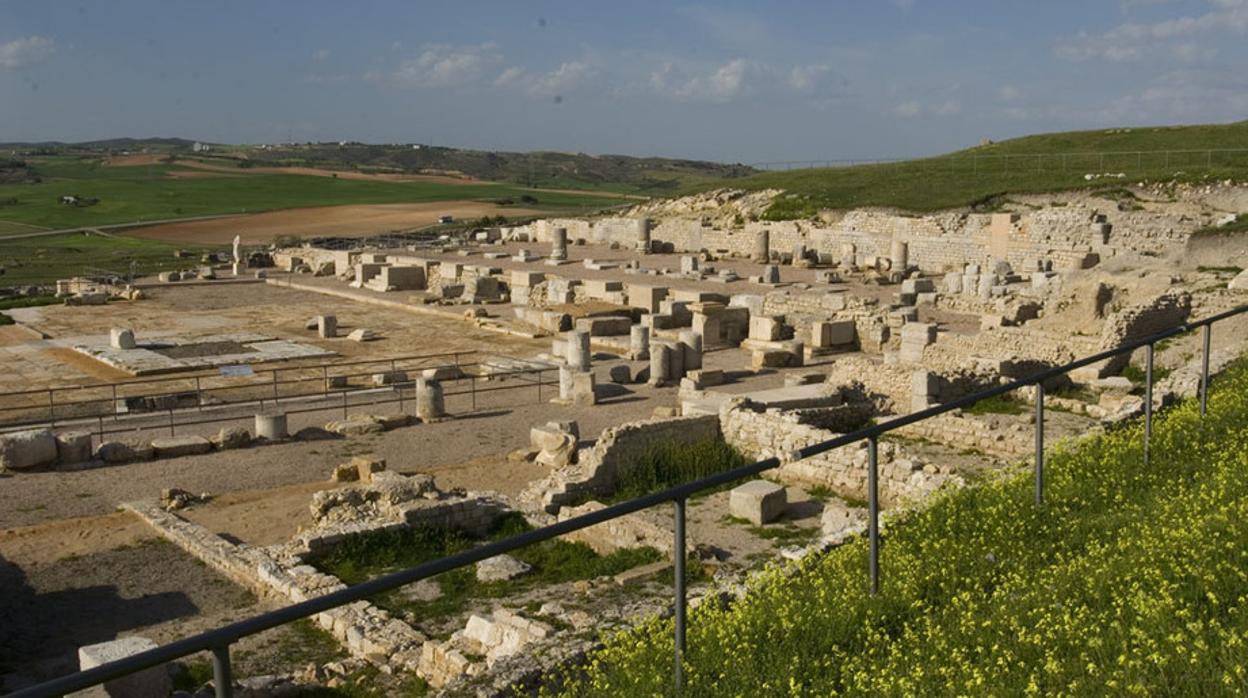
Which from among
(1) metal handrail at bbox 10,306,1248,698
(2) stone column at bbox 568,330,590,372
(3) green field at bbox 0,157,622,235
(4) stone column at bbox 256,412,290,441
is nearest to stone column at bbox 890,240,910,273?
(2) stone column at bbox 568,330,590,372

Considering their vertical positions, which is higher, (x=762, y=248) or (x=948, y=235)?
(x=948, y=235)

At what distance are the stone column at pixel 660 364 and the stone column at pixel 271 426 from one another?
8.15m

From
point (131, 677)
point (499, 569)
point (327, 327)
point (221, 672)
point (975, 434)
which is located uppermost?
point (221, 672)

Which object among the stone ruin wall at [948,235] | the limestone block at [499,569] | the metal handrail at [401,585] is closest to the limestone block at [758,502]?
the limestone block at [499,569]

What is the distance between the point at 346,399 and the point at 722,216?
37.7 metres

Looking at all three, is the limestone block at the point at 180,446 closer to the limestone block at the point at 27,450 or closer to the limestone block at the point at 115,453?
the limestone block at the point at 115,453

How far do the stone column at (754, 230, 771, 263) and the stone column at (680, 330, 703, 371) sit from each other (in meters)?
22.3

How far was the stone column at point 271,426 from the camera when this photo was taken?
1877 cm

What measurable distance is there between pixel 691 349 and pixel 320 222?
6523cm

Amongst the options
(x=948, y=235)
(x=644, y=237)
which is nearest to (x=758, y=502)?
(x=948, y=235)

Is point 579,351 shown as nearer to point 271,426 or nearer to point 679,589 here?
point 271,426

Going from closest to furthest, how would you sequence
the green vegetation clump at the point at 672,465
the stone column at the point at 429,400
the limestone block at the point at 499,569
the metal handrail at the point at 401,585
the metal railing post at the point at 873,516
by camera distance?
the metal handrail at the point at 401,585
the metal railing post at the point at 873,516
the limestone block at the point at 499,569
the green vegetation clump at the point at 672,465
the stone column at the point at 429,400

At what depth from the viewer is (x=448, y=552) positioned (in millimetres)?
12852

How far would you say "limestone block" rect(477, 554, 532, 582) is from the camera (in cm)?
1147
